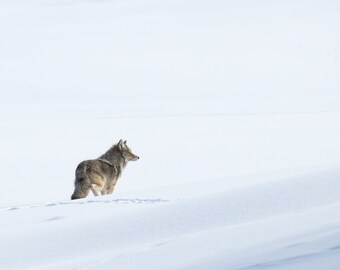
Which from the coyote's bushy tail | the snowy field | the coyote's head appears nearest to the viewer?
the snowy field

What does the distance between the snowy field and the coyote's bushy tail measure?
0.18 metres

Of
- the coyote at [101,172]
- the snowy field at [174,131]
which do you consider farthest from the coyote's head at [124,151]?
the snowy field at [174,131]

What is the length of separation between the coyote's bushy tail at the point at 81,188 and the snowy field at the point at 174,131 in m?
0.18

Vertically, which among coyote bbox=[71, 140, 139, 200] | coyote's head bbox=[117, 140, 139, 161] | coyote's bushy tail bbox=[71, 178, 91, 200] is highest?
coyote's head bbox=[117, 140, 139, 161]

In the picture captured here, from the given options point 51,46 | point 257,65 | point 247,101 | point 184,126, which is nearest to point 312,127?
point 184,126

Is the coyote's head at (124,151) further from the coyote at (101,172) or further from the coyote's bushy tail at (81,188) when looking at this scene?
the coyote's bushy tail at (81,188)

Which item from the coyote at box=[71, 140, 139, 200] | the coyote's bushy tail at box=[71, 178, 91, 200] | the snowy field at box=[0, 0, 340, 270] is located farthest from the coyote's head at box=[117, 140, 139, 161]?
the coyote's bushy tail at box=[71, 178, 91, 200]

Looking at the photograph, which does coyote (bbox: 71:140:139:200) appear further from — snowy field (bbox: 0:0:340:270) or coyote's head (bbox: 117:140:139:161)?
snowy field (bbox: 0:0:340:270)

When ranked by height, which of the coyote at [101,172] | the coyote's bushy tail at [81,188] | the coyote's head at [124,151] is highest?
the coyote's head at [124,151]

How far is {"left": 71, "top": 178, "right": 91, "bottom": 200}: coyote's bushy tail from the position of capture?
7880 millimetres

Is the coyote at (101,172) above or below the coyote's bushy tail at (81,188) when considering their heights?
above

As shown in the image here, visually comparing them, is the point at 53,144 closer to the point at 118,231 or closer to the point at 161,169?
the point at 161,169

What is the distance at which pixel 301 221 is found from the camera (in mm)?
4207

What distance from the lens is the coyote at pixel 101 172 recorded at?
7.96 m
